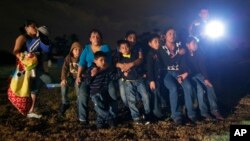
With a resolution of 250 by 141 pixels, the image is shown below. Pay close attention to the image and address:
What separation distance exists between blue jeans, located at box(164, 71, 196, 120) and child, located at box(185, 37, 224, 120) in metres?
0.43

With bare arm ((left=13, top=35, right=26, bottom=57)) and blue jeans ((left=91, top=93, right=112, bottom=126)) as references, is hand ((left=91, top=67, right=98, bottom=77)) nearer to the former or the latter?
blue jeans ((left=91, top=93, right=112, bottom=126))

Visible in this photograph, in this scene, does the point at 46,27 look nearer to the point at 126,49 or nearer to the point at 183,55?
the point at 126,49

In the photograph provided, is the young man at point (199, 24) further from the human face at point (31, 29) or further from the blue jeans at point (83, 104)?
the human face at point (31, 29)

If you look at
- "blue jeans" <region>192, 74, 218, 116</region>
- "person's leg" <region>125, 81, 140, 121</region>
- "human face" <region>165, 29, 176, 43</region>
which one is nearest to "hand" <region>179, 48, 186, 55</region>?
"human face" <region>165, 29, 176, 43</region>

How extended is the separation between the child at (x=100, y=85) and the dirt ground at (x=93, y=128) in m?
0.45

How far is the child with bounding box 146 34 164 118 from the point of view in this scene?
33.2 ft

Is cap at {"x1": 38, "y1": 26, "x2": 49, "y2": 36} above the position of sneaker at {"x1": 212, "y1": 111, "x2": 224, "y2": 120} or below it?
above

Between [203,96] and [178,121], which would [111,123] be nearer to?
[178,121]

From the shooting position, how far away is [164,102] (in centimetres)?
1072

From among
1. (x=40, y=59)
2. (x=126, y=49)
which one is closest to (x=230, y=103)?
(x=126, y=49)

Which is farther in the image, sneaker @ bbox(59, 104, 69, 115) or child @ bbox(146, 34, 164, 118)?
sneaker @ bbox(59, 104, 69, 115)

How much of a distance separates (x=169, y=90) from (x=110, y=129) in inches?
85.1

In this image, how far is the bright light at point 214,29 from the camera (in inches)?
484

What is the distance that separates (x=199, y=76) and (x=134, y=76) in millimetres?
2062
